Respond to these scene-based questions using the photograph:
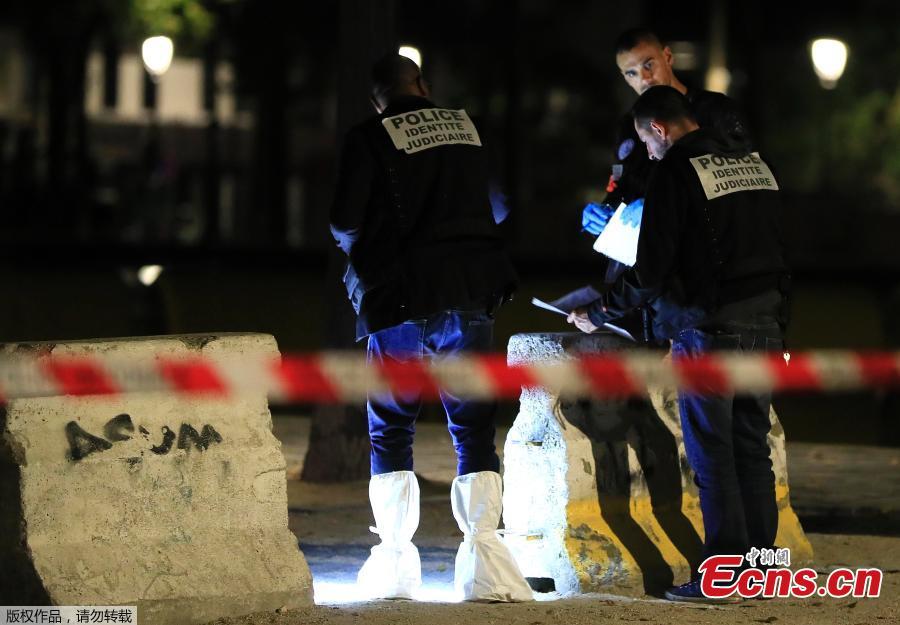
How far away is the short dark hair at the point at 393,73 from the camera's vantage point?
5.73 meters

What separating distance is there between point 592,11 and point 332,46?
887 cm

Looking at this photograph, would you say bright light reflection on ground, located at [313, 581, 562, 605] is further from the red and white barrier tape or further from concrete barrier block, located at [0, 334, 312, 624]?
the red and white barrier tape

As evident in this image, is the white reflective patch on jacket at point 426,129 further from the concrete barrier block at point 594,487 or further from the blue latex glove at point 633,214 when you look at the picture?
the concrete barrier block at point 594,487

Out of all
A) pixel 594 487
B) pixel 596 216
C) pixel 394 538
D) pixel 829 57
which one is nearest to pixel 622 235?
pixel 596 216

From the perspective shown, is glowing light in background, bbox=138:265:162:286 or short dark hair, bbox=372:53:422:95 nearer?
short dark hair, bbox=372:53:422:95

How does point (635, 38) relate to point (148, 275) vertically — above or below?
above

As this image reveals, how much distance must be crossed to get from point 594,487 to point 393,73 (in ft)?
6.16

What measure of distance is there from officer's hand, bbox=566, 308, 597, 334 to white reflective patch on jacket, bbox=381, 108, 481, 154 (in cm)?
80

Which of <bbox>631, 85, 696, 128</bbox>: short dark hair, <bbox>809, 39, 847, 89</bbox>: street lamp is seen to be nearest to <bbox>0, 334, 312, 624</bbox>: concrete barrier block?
<bbox>631, 85, 696, 128</bbox>: short dark hair

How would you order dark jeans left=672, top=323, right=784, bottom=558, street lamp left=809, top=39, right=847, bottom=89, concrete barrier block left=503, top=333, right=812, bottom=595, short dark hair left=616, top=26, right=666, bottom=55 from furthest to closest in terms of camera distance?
street lamp left=809, top=39, right=847, bottom=89, short dark hair left=616, top=26, right=666, bottom=55, concrete barrier block left=503, top=333, right=812, bottom=595, dark jeans left=672, top=323, right=784, bottom=558

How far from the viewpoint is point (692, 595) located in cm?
577

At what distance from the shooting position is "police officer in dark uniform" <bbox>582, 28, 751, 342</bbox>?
6.09 meters

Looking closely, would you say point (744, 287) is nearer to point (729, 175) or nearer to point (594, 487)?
point (729, 175)

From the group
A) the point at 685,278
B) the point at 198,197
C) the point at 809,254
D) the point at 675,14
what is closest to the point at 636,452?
the point at 685,278
